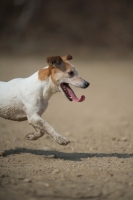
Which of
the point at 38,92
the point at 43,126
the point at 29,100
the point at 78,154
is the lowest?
the point at 78,154

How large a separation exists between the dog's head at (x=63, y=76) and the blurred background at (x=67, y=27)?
1621 cm

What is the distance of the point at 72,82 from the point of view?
6.15 metres

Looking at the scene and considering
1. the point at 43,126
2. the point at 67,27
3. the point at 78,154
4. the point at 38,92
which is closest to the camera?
the point at 43,126

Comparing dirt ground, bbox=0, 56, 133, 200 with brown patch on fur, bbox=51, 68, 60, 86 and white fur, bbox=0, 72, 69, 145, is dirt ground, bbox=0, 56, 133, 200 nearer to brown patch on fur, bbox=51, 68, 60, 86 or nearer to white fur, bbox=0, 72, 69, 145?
white fur, bbox=0, 72, 69, 145

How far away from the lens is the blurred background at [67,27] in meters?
23.7

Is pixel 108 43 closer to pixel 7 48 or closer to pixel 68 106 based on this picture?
pixel 7 48

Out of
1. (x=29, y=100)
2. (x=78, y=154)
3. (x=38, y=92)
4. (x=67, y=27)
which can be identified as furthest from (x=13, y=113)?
(x=67, y=27)

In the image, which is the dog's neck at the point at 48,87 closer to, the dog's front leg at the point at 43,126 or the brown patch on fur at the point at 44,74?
the brown patch on fur at the point at 44,74

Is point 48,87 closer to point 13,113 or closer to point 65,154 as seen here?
point 13,113

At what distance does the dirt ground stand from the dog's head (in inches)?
40.7

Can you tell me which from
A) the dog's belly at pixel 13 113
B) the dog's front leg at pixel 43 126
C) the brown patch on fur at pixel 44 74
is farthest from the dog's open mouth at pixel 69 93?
the dog's belly at pixel 13 113

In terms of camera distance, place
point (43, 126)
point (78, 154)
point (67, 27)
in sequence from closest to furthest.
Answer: point (43, 126) < point (78, 154) < point (67, 27)

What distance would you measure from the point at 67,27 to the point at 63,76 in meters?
20.8

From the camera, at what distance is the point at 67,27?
86.9 feet
